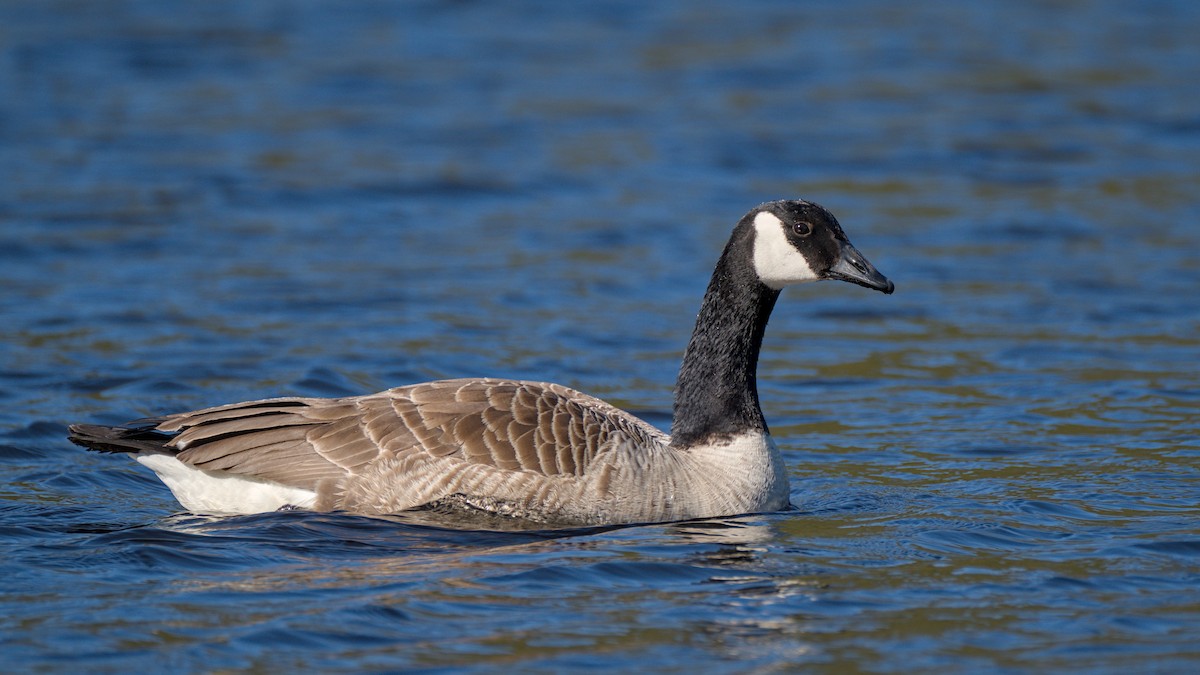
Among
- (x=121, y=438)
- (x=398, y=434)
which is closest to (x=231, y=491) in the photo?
(x=121, y=438)

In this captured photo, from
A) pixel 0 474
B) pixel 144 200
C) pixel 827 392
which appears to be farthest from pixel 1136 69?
pixel 0 474

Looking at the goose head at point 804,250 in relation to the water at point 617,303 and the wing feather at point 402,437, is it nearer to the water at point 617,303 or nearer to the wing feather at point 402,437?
the wing feather at point 402,437

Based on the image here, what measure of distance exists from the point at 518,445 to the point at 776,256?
216cm

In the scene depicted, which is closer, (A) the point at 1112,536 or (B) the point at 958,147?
(A) the point at 1112,536

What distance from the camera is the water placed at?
28.0 ft

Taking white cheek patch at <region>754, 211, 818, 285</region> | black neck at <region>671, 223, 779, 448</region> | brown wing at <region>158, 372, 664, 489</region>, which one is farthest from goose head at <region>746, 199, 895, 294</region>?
brown wing at <region>158, 372, 664, 489</region>

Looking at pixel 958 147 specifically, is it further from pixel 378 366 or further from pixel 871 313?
pixel 378 366

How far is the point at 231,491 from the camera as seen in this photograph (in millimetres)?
10125

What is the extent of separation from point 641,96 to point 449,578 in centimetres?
1708

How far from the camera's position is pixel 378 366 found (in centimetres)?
1434

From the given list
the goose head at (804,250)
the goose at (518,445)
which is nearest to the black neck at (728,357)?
the goose at (518,445)

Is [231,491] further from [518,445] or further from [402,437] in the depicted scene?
[518,445]

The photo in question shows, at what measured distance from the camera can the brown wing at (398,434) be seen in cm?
1001

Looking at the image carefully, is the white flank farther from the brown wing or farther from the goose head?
the goose head
